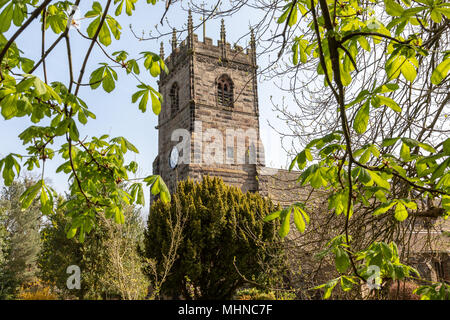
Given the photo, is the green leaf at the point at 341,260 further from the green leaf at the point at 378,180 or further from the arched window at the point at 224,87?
the arched window at the point at 224,87

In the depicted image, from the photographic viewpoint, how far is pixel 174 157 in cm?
1762

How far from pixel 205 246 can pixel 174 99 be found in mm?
9665

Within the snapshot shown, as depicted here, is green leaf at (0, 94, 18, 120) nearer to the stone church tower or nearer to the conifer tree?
the stone church tower

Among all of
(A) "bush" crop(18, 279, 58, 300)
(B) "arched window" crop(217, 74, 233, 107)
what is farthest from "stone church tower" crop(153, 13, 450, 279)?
(A) "bush" crop(18, 279, 58, 300)

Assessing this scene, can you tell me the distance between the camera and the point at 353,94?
3508mm

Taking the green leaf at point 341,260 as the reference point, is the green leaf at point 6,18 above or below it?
above

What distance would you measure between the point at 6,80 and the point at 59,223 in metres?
13.7

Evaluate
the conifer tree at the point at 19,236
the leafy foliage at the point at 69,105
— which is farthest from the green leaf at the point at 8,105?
the conifer tree at the point at 19,236

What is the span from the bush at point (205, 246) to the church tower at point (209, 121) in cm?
375

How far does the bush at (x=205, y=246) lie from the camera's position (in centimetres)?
1146

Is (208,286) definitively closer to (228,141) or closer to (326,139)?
(228,141)

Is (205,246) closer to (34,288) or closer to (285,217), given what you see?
(285,217)

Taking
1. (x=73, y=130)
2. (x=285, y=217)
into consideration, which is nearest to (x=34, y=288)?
(x=73, y=130)
